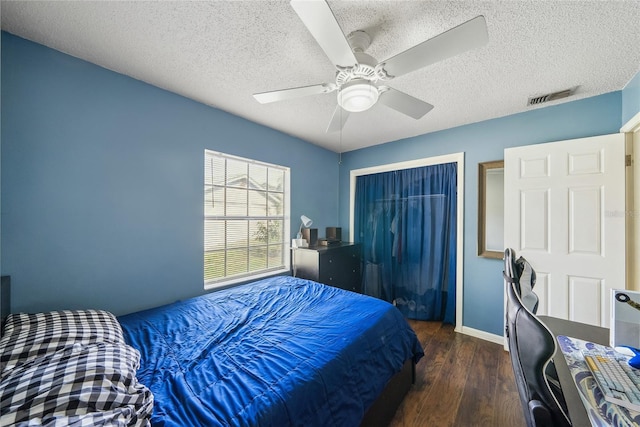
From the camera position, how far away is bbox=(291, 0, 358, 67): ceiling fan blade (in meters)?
0.87

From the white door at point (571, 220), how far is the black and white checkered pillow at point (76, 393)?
303 centimetres

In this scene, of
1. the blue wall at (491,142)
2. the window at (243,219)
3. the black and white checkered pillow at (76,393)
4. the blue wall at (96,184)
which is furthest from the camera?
the window at (243,219)

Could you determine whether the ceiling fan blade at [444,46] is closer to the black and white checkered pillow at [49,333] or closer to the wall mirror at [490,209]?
the wall mirror at [490,209]

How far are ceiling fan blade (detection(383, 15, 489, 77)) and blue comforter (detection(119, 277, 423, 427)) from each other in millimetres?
1557

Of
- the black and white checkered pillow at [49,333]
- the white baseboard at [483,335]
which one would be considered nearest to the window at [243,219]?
the black and white checkered pillow at [49,333]

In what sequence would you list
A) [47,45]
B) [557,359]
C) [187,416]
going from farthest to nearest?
[47,45] < [557,359] < [187,416]

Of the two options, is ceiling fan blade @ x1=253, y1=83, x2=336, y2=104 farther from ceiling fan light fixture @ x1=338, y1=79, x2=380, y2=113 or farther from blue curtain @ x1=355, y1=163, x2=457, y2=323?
blue curtain @ x1=355, y1=163, x2=457, y2=323

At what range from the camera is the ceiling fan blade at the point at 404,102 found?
1494mm

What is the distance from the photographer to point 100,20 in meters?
1.30

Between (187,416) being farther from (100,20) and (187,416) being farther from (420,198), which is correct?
(420,198)

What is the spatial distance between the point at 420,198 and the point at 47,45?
3707mm

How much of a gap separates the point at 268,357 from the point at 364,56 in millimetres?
1696

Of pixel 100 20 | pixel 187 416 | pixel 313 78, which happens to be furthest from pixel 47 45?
pixel 187 416

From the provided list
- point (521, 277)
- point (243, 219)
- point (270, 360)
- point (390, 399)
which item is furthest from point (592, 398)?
point (243, 219)
